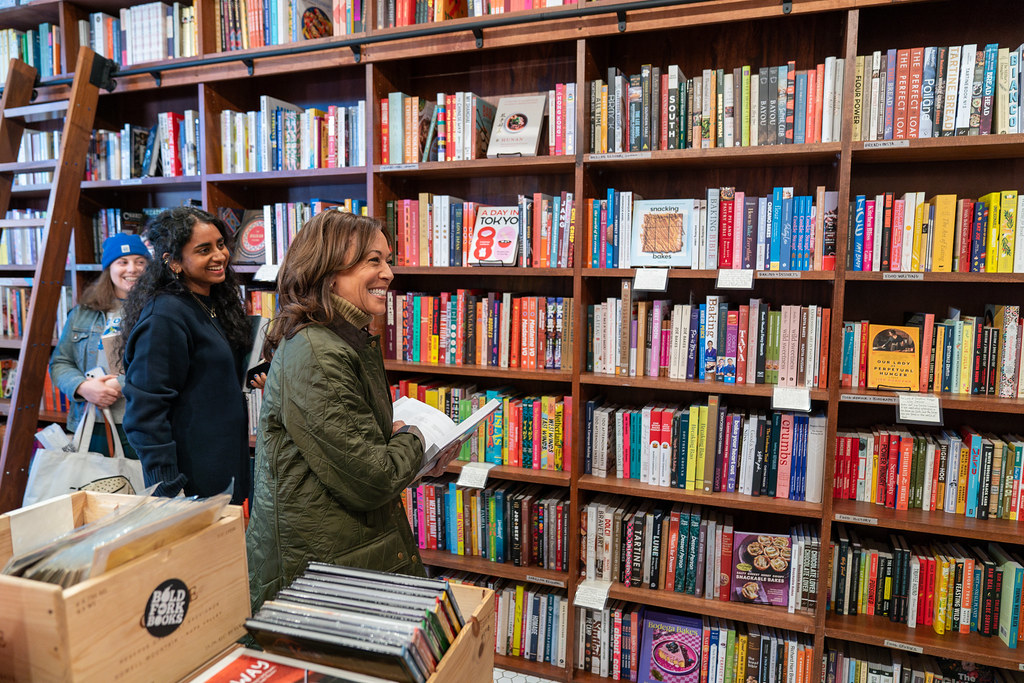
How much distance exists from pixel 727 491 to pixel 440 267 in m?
1.35

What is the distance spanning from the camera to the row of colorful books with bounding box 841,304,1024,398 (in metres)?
1.96

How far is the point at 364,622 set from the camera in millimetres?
886

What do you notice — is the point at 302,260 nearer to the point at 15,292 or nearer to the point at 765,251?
the point at 765,251

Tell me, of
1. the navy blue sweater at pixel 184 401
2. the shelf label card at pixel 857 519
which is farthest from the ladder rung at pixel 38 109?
the shelf label card at pixel 857 519

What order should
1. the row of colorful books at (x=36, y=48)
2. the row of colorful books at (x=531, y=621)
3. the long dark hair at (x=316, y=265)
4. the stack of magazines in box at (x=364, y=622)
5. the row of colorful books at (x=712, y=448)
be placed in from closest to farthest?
the stack of magazines in box at (x=364, y=622) → the long dark hair at (x=316, y=265) → the row of colorful books at (x=712, y=448) → the row of colorful books at (x=531, y=621) → the row of colorful books at (x=36, y=48)

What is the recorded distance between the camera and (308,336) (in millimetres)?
1351

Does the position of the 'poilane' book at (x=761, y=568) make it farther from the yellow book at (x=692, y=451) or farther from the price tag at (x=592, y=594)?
the price tag at (x=592, y=594)

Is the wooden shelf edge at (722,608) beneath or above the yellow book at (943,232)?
beneath

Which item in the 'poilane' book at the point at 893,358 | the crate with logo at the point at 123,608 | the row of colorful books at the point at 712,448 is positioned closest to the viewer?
the crate with logo at the point at 123,608

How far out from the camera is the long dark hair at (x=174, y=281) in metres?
1.95

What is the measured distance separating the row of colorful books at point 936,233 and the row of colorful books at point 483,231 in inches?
37.4

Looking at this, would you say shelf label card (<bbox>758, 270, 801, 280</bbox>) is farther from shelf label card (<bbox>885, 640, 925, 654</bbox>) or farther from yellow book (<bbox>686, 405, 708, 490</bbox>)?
shelf label card (<bbox>885, 640, 925, 654</bbox>)

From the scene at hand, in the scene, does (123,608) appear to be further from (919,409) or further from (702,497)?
(919,409)

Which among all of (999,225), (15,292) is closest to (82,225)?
(15,292)
